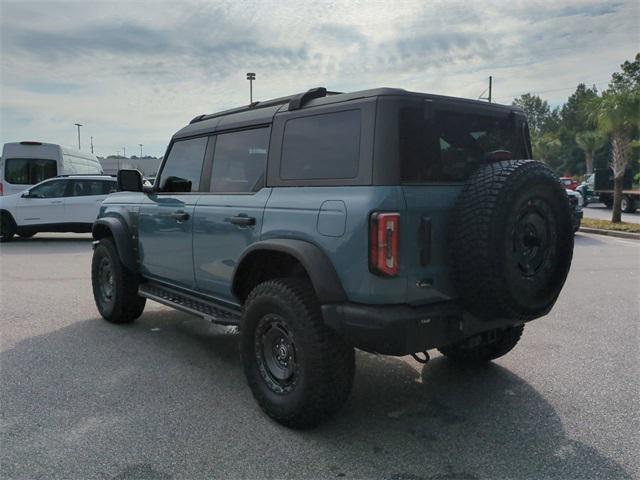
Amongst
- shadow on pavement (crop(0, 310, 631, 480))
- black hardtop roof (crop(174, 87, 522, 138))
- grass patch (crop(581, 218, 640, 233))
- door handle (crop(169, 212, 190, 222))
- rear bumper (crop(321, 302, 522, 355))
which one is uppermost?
black hardtop roof (crop(174, 87, 522, 138))

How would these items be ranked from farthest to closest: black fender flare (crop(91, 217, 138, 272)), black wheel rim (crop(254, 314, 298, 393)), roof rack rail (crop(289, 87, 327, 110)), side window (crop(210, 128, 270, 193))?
black fender flare (crop(91, 217, 138, 272)), side window (crop(210, 128, 270, 193)), roof rack rail (crop(289, 87, 327, 110)), black wheel rim (crop(254, 314, 298, 393))

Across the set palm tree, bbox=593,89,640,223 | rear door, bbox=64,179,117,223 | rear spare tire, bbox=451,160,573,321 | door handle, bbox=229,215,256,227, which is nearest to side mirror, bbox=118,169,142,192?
door handle, bbox=229,215,256,227

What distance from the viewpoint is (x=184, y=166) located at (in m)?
4.88

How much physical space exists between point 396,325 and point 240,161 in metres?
1.96

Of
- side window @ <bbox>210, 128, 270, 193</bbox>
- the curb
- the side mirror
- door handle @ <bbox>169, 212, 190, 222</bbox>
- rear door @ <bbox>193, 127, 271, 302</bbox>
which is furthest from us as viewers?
the curb

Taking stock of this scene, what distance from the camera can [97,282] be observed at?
5965 mm

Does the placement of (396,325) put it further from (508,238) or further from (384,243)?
(508,238)

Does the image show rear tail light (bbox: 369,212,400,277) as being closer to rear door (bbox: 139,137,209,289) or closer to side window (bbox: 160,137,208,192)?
rear door (bbox: 139,137,209,289)

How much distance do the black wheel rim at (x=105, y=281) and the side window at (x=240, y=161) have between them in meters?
2.16

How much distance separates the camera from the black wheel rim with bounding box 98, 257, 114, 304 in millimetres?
5820

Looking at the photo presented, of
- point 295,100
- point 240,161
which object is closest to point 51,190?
point 240,161

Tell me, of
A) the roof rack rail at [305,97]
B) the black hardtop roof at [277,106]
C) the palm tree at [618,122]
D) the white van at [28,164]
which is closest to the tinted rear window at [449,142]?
the black hardtop roof at [277,106]

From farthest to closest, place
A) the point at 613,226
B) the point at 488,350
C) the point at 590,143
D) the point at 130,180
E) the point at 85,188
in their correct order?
the point at 590,143 < the point at 613,226 < the point at 85,188 < the point at 130,180 < the point at 488,350

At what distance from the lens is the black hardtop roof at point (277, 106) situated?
3.21 metres
